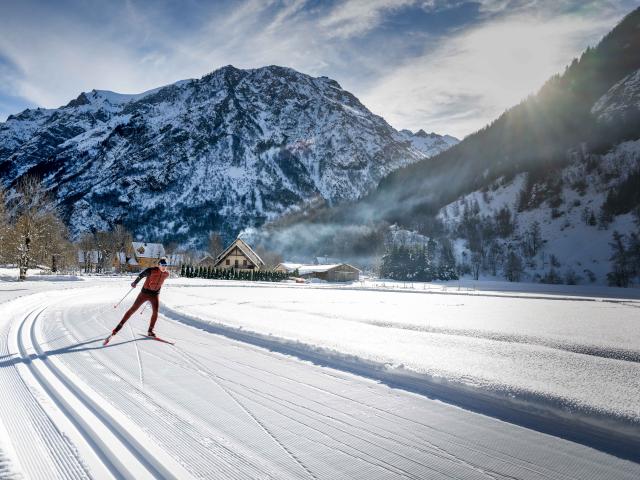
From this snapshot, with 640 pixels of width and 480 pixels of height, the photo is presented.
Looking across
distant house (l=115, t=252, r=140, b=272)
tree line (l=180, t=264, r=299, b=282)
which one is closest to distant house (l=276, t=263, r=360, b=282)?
tree line (l=180, t=264, r=299, b=282)

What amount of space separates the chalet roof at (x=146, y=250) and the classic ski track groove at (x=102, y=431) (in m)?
99.4

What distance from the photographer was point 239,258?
6681 cm

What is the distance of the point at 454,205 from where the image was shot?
15250 cm

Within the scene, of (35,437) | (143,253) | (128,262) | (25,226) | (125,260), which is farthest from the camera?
(143,253)

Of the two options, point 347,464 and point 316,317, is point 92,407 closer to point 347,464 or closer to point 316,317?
point 347,464

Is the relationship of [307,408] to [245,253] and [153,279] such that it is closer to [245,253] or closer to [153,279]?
[153,279]

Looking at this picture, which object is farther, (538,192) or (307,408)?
(538,192)

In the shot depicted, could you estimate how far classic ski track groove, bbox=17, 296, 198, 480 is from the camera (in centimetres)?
309

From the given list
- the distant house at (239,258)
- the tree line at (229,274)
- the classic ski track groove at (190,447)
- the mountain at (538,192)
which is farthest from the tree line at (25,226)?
the mountain at (538,192)

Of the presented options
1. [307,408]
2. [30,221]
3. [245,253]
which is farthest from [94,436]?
[245,253]

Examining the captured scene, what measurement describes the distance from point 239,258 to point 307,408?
64.0 meters

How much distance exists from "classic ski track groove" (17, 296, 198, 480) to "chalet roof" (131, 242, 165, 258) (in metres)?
→ 99.4

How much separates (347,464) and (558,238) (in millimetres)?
136182

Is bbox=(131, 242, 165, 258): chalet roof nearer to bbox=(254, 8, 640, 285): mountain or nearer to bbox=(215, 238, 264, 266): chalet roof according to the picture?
bbox=(215, 238, 264, 266): chalet roof
